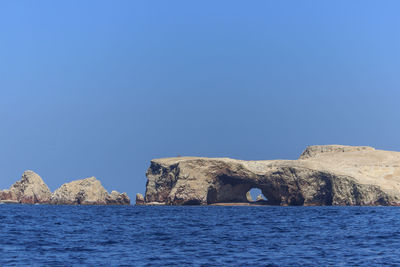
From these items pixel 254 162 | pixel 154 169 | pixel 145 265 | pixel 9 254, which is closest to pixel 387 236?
pixel 145 265

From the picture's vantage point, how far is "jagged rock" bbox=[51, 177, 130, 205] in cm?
12938

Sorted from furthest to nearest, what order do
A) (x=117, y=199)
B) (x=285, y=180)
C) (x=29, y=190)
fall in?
1. (x=29, y=190)
2. (x=117, y=199)
3. (x=285, y=180)

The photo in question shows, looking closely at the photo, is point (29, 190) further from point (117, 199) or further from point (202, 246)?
point (202, 246)

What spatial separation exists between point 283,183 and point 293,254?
83.5 m

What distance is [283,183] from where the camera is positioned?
10988cm

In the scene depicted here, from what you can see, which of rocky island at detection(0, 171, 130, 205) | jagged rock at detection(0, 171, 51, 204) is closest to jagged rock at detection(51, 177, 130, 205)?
rocky island at detection(0, 171, 130, 205)

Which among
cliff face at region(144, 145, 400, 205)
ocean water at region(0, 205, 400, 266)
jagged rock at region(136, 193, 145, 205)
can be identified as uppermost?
cliff face at region(144, 145, 400, 205)

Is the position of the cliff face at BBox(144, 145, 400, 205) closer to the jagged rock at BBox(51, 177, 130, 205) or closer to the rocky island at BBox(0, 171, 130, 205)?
the rocky island at BBox(0, 171, 130, 205)

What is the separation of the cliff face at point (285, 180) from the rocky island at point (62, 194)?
10055 millimetres

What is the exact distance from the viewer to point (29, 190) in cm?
13700

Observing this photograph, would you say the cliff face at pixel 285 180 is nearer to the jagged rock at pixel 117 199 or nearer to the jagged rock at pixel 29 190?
the jagged rock at pixel 117 199

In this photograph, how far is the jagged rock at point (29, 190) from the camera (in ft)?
449

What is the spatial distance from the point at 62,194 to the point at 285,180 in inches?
2129

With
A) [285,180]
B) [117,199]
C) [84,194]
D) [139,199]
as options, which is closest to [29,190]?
[84,194]
